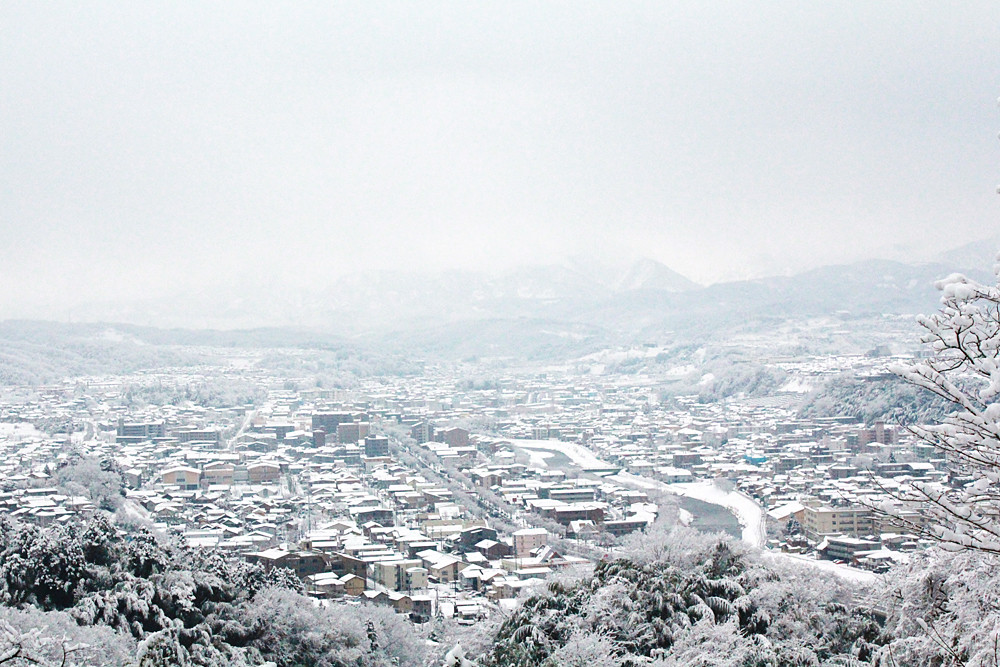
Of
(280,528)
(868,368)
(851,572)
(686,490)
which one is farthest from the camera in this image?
(868,368)

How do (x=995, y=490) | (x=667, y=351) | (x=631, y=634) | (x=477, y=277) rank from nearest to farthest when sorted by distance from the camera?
(x=995, y=490) < (x=631, y=634) < (x=667, y=351) < (x=477, y=277)

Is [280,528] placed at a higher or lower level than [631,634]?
lower

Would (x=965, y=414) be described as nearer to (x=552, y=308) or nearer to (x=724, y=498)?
(x=724, y=498)

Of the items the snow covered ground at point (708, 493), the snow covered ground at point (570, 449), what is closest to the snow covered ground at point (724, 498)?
the snow covered ground at point (708, 493)

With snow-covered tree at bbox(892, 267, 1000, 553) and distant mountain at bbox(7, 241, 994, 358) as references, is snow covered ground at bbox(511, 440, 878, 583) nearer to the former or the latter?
snow-covered tree at bbox(892, 267, 1000, 553)

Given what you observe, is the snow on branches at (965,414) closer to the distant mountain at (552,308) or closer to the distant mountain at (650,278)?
the distant mountain at (552,308)

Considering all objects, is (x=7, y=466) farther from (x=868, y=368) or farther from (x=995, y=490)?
(x=868, y=368)

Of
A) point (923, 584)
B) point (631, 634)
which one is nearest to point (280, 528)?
point (631, 634)

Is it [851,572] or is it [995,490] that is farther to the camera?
[851,572]
